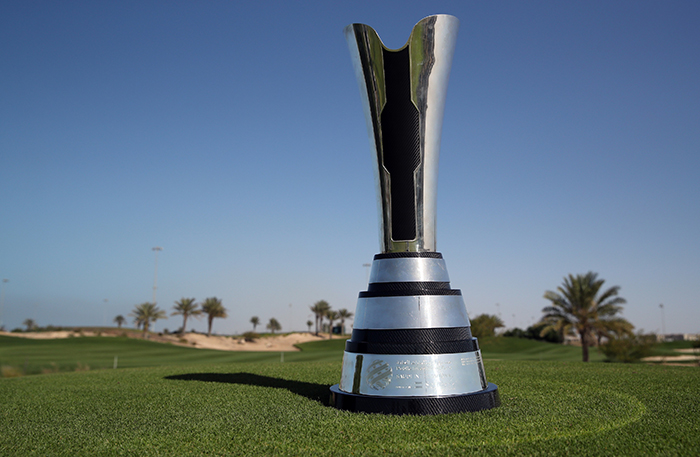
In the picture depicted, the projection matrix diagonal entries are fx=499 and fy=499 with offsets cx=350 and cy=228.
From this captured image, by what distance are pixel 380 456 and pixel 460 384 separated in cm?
305

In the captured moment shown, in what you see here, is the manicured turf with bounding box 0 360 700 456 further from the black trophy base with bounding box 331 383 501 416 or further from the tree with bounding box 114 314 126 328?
the tree with bounding box 114 314 126 328

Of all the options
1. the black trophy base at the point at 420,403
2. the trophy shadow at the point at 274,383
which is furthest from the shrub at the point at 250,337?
the black trophy base at the point at 420,403

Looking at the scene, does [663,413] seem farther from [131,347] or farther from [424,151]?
[131,347]

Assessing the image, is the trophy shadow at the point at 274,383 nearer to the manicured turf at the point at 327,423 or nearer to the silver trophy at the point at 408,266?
the manicured turf at the point at 327,423

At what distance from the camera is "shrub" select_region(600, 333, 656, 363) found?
33125 millimetres

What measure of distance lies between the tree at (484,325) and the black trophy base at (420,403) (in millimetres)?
40445

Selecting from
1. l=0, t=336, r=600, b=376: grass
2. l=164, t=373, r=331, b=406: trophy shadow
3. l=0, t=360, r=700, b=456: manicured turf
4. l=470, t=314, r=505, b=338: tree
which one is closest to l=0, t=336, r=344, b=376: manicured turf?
l=0, t=336, r=600, b=376: grass

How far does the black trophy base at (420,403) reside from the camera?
7793 millimetres

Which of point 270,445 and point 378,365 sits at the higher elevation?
point 378,365

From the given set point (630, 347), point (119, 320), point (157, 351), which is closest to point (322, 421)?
point (630, 347)

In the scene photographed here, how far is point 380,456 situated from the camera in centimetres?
558

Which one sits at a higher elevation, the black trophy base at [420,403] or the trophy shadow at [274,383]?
the black trophy base at [420,403]

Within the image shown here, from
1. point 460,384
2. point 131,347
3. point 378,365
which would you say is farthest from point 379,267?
point 131,347

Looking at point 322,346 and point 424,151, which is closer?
point 424,151
